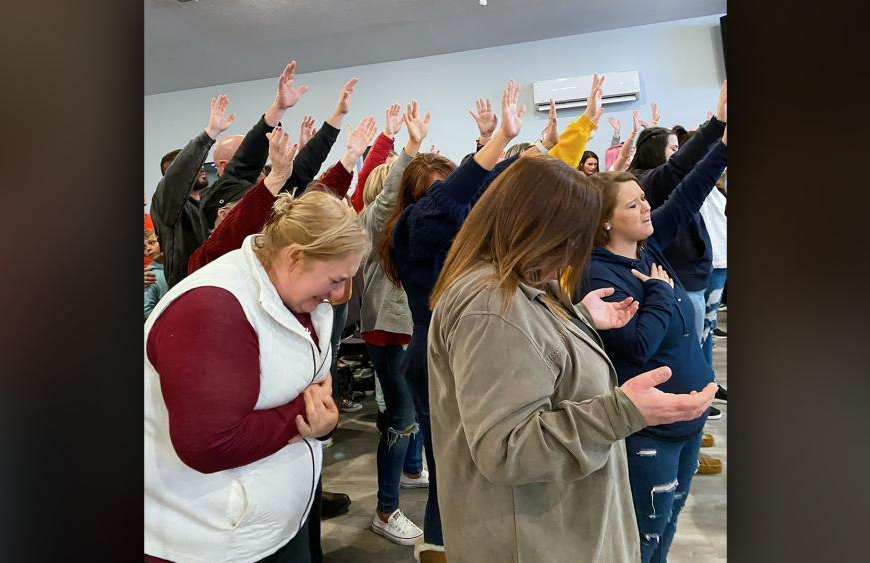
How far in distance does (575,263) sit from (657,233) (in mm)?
551

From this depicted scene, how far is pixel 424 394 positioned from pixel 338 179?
1.98ft

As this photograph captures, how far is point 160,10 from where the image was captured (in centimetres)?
109

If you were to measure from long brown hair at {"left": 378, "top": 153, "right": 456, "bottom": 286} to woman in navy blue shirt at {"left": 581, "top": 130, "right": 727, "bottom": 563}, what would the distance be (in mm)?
380

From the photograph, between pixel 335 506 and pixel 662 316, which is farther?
pixel 335 506

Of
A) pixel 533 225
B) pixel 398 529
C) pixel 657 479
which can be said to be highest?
pixel 533 225

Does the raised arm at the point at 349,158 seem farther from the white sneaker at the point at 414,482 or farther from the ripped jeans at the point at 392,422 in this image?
the white sneaker at the point at 414,482

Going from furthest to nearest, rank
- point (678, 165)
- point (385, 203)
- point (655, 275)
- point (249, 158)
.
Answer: point (385, 203) → point (678, 165) → point (655, 275) → point (249, 158)

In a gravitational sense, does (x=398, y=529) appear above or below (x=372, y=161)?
below

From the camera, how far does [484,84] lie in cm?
126

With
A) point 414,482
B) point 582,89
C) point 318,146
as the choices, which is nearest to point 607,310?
point 582,89

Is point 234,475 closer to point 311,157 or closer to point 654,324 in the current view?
point 311,157
